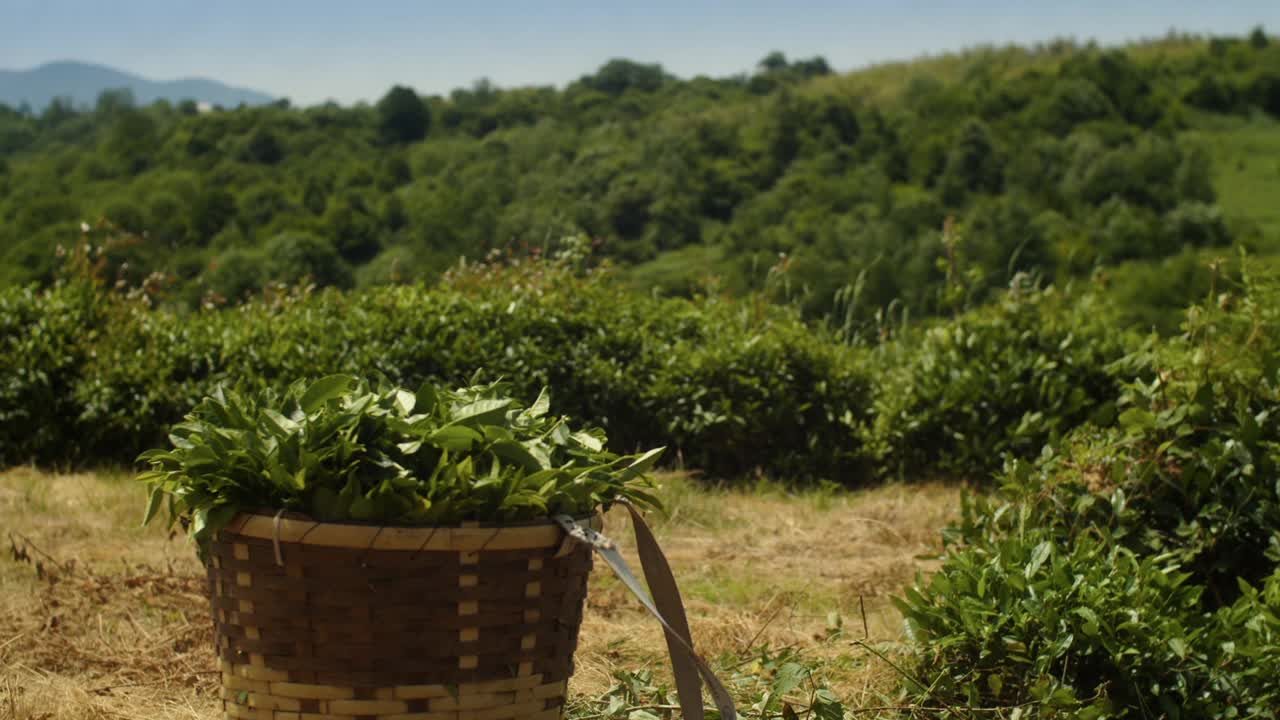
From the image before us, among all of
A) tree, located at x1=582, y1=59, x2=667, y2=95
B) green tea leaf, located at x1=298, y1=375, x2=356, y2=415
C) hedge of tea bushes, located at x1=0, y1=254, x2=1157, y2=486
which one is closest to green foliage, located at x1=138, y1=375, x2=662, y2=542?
green tea leaf, located at x1=298, y1=375, x2=356, y2=415

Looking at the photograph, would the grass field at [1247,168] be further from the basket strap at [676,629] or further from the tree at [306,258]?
the basket strap at [676,629]

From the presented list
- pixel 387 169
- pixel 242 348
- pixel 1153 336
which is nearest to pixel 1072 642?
pixel 1153 336

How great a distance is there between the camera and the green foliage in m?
1.84

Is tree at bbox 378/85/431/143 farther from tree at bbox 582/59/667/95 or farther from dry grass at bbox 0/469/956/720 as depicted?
dry grass at bbox 0/469/956/720

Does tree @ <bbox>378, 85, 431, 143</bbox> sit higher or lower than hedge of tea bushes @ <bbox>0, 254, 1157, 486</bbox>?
higher

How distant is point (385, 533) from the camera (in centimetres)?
178

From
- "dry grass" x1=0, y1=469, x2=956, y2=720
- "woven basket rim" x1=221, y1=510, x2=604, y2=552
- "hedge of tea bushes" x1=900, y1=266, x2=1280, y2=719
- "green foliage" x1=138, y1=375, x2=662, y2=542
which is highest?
"green foliage" x1=138, y1=375, x2=662, y2=542

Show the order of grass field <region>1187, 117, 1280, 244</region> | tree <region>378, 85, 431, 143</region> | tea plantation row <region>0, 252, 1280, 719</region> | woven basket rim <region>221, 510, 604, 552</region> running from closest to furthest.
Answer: woven basket rim <region>221, 510, 604, 552</region>, tea plantation row <region>0, 252, 1280, 719</region>, grass field <region>1187, 117, 1280, 244</region>, tree <region>378, 85, 431, 143</region>

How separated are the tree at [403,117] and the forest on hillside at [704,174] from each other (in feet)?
0.31

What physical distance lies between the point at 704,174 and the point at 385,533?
37612 mm

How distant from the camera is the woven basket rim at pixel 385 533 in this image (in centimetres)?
178

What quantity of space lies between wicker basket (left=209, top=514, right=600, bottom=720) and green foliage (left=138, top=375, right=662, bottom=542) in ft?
0.17

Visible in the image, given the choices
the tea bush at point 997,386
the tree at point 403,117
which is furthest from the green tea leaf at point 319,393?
the tree at point 403,117

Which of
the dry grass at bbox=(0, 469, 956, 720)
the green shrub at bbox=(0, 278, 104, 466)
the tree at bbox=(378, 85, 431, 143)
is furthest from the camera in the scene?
the tree at bbox=(378, 85, 431, 143)
